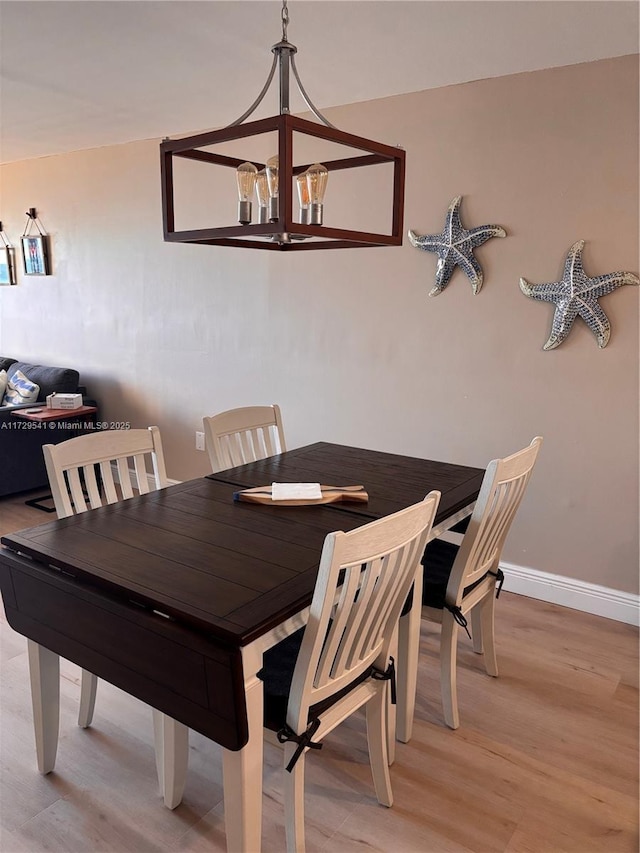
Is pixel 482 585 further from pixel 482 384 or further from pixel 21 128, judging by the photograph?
pixel 21 128

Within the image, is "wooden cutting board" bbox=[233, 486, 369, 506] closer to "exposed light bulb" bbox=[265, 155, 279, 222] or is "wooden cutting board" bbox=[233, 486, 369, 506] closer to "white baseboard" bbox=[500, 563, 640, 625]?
"exposed light bulb" bbox=[265, 155, 279, 222]

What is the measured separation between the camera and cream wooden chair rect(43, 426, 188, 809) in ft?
5.62

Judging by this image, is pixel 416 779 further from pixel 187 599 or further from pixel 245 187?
pixel 245 187

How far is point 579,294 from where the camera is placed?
2717 millimetres

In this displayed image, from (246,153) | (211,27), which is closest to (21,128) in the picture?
(246,153)

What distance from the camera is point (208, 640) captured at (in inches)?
51.7

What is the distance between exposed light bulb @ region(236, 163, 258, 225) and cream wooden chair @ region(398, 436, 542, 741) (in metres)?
1.00

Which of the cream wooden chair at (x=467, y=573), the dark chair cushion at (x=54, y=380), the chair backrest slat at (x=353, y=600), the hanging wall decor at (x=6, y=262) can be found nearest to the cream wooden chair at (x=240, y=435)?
the cream wooden chair at (x=467, y=573)

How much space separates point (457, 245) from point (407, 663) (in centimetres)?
193

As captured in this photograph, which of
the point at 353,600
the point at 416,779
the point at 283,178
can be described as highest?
the point at 283,178

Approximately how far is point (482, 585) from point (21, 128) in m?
3.82

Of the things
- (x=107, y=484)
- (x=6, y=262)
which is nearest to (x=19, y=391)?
(x=6, y=262)

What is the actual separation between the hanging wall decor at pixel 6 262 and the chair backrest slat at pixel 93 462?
3.69m

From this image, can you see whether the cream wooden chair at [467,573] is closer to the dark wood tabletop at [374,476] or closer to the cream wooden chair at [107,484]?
the dark wood tabletop at [374,476]
